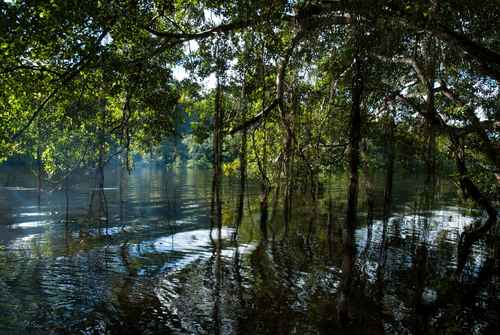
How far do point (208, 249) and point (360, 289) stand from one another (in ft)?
19.7

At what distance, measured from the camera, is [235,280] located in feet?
35.1

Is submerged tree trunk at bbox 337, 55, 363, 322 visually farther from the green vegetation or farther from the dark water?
the dark water

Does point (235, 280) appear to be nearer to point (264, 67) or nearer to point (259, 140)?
point (264, 67)

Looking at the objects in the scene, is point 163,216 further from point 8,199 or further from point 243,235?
point 8,199

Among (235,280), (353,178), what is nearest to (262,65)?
(353,178)

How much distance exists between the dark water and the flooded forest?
56mm

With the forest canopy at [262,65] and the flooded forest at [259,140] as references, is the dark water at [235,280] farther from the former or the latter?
the forest canopy at [262,65]

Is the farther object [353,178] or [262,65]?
[262,65]

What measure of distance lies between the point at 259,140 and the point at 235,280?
322 inches

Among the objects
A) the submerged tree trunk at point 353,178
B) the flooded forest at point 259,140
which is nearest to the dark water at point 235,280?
the flooded forest at point 259,140

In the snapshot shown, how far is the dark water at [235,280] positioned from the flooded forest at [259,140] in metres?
0.06

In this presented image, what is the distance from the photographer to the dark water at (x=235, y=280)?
26.5 ft

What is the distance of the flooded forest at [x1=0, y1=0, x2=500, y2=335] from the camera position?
25.2 feet

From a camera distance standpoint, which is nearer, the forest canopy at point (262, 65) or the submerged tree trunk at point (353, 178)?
the submerged tree trunk at point (353, 178)
